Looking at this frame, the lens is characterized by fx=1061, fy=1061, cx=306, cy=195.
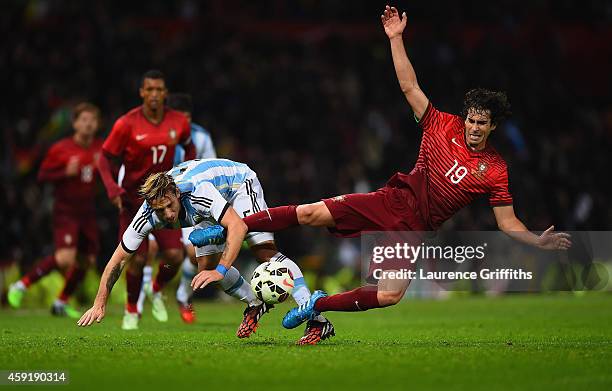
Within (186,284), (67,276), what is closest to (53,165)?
(67,276)

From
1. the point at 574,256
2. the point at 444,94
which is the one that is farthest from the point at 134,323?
the point at 444,94

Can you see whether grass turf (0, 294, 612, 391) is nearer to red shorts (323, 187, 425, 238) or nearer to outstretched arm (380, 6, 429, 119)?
red shorts (323, 187, 425, 238)

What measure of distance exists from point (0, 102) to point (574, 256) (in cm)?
1019

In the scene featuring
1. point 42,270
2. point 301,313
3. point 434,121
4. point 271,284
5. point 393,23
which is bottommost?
point 301,313

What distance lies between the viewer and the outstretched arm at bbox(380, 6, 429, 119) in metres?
8.90

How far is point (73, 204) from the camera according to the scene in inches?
589

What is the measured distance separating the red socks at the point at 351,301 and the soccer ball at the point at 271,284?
0.31 m

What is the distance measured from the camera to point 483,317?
13852 millimetres

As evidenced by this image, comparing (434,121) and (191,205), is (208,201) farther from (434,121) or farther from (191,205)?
(434,121)

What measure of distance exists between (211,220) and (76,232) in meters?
6.40

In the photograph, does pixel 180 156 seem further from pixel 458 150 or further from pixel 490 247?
pixel 490 247

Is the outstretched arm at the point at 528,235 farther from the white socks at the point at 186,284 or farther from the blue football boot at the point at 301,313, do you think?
the white socks at the point at 186,284

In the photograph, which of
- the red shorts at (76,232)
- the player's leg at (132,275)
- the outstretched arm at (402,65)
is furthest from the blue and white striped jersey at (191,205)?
the red shorts at (76,232)

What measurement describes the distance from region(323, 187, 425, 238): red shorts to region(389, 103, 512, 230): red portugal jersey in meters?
0.11
